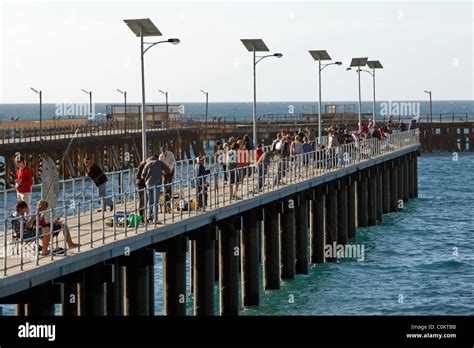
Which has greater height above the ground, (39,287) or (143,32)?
(143,32)

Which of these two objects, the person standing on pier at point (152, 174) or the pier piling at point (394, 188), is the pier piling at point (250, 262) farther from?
the pier piling at point (394, 188)

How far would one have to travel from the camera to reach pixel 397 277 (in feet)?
144

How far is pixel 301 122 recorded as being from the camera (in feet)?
400

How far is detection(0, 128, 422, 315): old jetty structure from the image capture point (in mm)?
22578

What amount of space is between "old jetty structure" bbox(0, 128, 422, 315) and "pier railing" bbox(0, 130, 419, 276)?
2.2 inches

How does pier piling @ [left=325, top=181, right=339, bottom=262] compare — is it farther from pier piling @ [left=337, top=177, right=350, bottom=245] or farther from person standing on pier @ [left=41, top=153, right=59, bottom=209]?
person standing on pier @ [left=41, top=153, right=59, bottom=209]

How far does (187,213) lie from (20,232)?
870 cm

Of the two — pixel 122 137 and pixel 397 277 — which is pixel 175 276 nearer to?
pixel 397 277

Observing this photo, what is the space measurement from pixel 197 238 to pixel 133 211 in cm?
421

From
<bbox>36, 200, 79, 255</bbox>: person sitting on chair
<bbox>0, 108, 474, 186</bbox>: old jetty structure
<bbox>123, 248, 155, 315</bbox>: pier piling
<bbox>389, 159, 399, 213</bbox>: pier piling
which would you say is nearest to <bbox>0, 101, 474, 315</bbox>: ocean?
<bbox>389, 159, 399, 213</bbox>: pier piling

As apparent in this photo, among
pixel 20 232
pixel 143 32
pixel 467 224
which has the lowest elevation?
pixel 467 224

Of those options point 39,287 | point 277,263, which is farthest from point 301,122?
point 39,287

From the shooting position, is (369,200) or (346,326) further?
(369,200)

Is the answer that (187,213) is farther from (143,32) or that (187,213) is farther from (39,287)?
(39,287)
